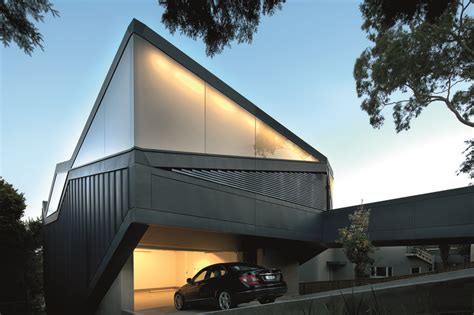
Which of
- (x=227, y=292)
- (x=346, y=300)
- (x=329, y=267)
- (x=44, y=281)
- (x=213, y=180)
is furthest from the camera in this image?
(x=329, y=267)

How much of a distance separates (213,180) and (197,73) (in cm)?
406

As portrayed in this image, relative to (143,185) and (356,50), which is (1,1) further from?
(356,50)

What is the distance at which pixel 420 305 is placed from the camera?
17.0 ft

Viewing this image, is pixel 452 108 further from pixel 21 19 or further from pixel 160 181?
pixel 21 19

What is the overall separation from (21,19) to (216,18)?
3002 millimetres

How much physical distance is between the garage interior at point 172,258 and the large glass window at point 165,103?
12.5ft

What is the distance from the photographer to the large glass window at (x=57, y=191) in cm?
1856

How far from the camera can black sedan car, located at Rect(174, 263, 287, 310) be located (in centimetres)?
1081

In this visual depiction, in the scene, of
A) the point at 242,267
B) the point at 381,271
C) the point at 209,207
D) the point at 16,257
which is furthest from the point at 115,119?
the point at 381,271

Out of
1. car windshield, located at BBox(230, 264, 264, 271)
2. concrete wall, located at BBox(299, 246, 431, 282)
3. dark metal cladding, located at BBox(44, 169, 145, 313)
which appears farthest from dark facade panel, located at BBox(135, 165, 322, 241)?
concrete wall, located at BBox(299, 246, 431, 282)

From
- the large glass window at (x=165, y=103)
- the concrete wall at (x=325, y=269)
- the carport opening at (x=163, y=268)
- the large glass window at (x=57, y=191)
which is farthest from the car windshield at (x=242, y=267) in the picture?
the concrete wall at (x=325, y=269)

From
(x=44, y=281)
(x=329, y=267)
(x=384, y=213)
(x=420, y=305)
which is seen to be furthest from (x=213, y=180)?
(x=329, y=267)

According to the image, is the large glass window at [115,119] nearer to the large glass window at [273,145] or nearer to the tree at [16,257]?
the large glass window at [273,145]

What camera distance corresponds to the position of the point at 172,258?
25.2 metres
